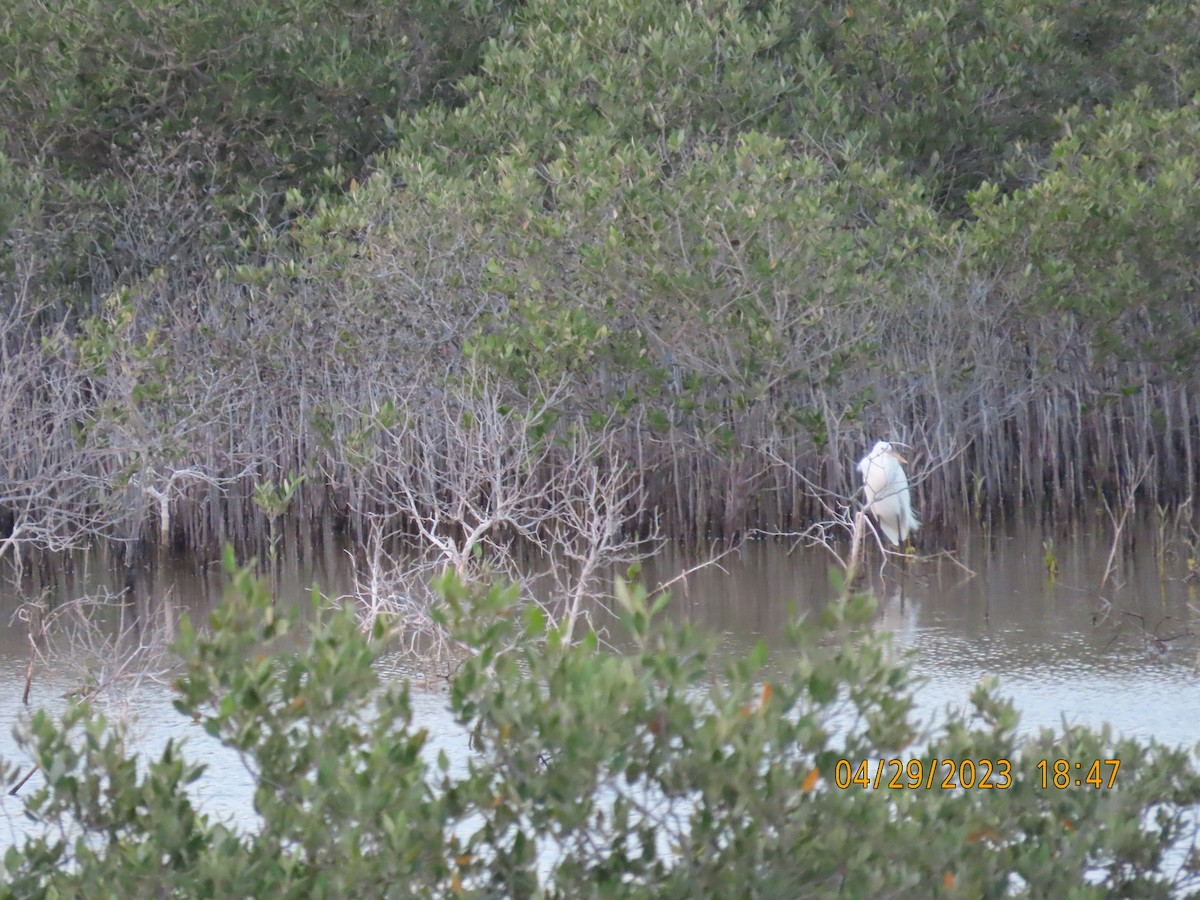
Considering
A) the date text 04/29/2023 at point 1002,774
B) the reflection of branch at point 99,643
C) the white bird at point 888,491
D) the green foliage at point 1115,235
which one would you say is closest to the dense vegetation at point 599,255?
the green foliage at point 1115,235

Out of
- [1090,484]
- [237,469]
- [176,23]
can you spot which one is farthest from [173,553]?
[1090,484]

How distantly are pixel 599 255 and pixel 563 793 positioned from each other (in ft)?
24.2

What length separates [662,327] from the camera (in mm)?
10164

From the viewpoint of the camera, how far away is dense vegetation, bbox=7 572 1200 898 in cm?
254

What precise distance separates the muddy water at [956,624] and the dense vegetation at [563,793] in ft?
1.29

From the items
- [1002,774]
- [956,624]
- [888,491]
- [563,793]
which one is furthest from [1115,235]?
[563,793]

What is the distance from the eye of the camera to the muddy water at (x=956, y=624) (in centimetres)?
548

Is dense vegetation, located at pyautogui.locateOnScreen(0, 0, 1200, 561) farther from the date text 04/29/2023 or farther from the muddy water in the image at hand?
the date text 04/29/2023

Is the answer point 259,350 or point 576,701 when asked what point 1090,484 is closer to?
point 259,350

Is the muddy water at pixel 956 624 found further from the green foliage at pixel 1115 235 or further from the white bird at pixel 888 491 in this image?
the green foliage at pixel 1115 235

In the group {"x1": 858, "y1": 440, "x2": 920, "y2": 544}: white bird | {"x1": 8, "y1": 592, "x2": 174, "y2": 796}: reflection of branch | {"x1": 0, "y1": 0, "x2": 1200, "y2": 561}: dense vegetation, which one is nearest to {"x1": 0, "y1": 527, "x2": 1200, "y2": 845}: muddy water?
{"x1": 8, "y1": 592, "x2": 174, "y2": 796}: reflection of branch

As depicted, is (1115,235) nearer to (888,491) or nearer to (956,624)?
(888,491)

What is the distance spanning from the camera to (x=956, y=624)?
727 centimetres

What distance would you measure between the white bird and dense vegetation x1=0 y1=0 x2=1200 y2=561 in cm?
86
